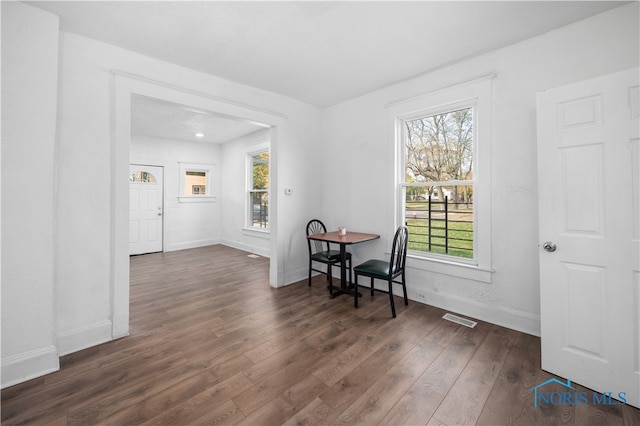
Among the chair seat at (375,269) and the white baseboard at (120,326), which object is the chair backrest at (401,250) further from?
the white baseboard at (120,326)

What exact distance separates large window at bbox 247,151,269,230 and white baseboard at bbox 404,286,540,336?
3.97 metres

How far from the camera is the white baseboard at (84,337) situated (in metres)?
2.25

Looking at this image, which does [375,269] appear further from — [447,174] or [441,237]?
[447,174]

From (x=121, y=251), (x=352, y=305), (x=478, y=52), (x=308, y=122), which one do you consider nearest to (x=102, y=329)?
(x=121, y=251)

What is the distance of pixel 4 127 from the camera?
6.14ft

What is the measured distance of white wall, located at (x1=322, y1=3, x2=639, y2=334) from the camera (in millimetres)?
2178

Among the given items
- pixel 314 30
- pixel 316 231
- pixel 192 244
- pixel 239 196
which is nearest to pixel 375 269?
pixel 316 231

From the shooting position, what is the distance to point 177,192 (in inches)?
264

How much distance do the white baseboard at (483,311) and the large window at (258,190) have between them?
397 cm

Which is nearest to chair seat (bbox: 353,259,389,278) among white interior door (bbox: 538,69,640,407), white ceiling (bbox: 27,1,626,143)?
white interior door (bbox: 538,69,640,407)

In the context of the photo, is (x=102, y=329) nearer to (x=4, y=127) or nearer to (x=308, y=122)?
(x=4, y=127)

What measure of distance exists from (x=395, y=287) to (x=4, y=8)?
174 inches

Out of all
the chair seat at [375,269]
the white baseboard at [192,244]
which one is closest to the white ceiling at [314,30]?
the chair seat at [375,269]

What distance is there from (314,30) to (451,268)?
2.85 meters
